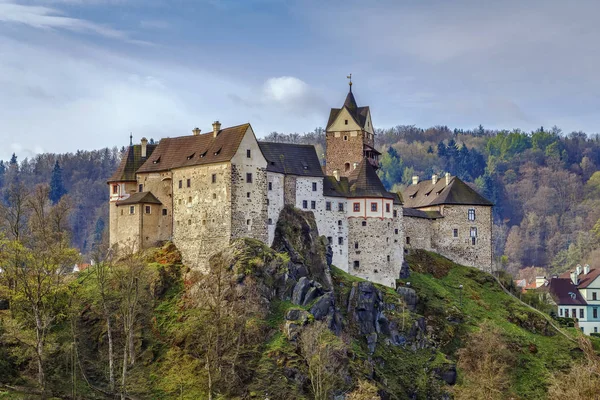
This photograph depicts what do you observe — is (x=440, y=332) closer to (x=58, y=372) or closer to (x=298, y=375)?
(x=298, y=375)

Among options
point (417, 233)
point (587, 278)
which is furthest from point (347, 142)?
point (587, 278)

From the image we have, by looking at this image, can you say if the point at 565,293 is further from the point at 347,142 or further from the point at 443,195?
the point at 347,142

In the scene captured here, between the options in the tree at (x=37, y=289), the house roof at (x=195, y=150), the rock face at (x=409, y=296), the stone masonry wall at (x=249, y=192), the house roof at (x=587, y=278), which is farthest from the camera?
the house roof at (x=587, y=278)

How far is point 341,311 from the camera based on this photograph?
75.2 meters

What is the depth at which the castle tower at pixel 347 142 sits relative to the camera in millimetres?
92000

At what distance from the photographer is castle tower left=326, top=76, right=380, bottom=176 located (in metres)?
92.0

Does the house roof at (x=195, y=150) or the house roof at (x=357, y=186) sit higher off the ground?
the house roof at (x=195, y=150)

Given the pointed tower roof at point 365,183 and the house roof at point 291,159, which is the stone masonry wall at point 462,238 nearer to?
the pointed tower roof at point 365,183

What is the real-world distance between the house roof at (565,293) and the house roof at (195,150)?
49.1m

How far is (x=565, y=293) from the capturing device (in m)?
110

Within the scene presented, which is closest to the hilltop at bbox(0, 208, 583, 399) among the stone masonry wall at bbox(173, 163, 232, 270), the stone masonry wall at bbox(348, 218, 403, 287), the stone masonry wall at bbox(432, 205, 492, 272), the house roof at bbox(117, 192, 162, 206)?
the stone masonry wall at bbox(173, 163, 232, 270)

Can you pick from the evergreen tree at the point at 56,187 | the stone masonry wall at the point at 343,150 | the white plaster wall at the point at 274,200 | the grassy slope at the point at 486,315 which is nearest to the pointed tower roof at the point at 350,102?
the stone masonry wall at the point at 343,150

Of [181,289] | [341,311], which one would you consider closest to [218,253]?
[181,289]

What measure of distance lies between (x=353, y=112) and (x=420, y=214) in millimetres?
11798
